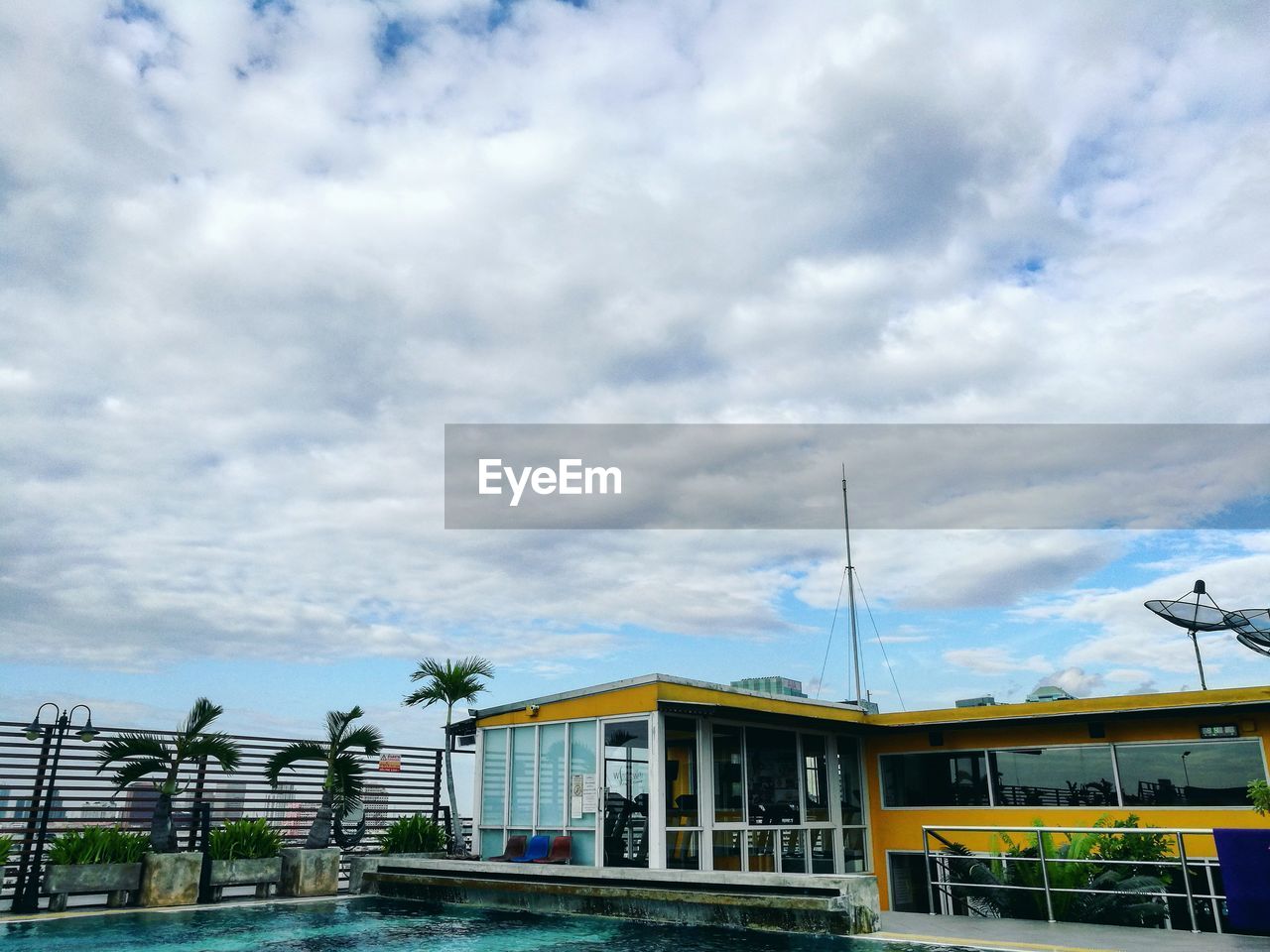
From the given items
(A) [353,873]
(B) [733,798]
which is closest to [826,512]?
(B) [733,798]

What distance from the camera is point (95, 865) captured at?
39.4 ft

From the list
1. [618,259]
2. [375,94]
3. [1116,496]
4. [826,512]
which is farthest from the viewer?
[826,512]

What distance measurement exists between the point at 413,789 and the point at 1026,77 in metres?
15.1

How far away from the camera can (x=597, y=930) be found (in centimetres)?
1008

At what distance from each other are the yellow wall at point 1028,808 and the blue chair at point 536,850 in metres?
4.94

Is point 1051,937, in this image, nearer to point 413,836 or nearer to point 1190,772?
point 1190,772

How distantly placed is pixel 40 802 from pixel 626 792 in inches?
317

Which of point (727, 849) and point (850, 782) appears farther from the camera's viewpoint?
point (850, 782)

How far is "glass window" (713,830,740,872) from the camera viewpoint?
13.4m

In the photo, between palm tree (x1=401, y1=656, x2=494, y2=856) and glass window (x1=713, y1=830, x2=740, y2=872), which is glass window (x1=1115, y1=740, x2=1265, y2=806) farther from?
palm tree (x1=401, y1=656, x2=494, y2=856)

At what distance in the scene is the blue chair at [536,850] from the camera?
13891 mm

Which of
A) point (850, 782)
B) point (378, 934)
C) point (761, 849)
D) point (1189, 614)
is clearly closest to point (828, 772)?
point (850, 782)

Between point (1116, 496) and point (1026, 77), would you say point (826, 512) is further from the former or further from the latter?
point (1026, 77)

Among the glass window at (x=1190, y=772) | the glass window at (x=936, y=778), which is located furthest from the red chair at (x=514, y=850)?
the glass window at (x=1190, y=772)
